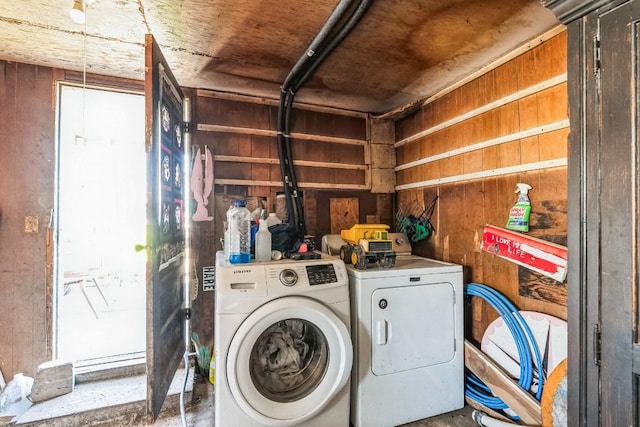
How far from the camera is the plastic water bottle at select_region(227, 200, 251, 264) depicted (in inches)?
65.1

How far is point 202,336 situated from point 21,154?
1.78 metres

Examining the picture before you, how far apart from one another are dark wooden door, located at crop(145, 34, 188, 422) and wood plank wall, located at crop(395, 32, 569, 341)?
1.95 meters

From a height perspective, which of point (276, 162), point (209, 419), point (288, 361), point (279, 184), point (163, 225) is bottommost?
point (209, 419)

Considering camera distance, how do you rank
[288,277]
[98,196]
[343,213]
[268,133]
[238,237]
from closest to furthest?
[288,277] < [238,237] < [98,196] < [268,133] < [343,213]

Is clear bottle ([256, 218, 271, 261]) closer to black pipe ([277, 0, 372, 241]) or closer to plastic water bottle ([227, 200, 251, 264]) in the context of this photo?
plastic water bottle ([227, 200, 251, 264])

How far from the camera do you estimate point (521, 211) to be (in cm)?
171

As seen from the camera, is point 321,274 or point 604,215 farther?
point 321,274

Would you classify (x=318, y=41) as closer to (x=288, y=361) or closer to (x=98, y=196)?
(x=288, y=361)

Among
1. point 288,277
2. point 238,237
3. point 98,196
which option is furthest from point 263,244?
point 98,196

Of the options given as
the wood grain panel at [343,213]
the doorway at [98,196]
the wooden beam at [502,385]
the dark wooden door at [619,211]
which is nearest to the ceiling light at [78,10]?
the doorway at [98,196]

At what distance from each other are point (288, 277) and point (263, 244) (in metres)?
0.30

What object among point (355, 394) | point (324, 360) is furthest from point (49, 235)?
point (355, 394)

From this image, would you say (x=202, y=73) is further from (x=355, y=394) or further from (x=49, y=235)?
(x=355, y=394)

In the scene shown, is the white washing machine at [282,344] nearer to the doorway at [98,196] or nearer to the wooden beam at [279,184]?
the doorway at [98,196]
